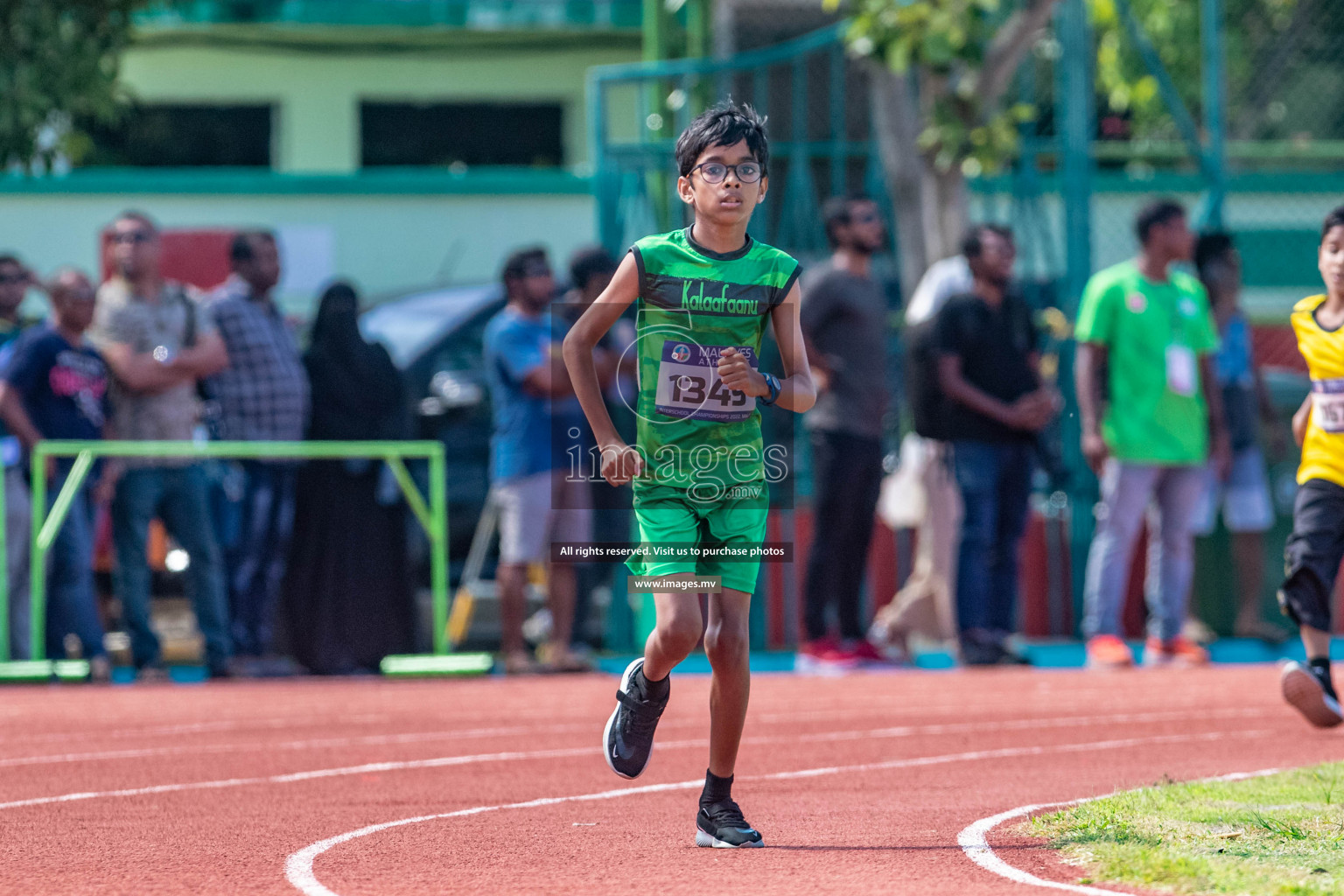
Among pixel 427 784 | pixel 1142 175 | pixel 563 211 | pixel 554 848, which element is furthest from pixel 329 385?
pixel 1142 175

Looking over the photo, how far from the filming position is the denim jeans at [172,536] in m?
11.2

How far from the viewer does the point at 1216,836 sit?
568cm

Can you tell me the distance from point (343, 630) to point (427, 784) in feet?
14.8

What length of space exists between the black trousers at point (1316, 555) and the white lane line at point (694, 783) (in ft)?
2.00

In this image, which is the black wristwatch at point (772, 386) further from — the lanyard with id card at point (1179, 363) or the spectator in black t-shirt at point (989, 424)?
the lanyard with id card at point (1179, 363)

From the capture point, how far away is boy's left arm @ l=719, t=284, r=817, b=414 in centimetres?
578

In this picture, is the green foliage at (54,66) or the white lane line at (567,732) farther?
the green foliage at (54,66)

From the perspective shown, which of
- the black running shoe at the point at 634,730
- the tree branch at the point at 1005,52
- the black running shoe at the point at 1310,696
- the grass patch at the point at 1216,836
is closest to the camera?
the grass patch at the point at 1216,836

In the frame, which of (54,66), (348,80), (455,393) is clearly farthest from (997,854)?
(348,80)

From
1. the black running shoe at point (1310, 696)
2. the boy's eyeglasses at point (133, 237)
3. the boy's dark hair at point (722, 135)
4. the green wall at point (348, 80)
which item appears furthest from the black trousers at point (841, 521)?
the green wall at point (348, 80)

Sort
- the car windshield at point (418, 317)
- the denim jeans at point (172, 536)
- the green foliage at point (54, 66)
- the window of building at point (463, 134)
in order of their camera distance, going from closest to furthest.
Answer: the denim jeans at point (172, 536)
the car windshield at point (418, 317)
the green foliage at point (54, 66)
the window of building at point (463, 134)

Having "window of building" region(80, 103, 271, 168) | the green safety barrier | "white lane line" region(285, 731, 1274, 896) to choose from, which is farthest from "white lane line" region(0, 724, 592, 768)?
"window of building" region(80, 103, 271, 168)

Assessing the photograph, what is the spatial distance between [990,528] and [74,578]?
16.4 feet

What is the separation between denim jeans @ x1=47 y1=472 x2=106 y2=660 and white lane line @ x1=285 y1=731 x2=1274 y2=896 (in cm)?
505
